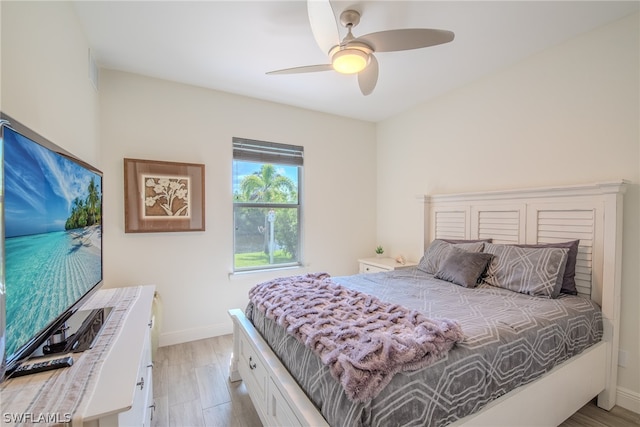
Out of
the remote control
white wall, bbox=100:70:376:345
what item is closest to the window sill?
white wall, bbox=100:70:376:345

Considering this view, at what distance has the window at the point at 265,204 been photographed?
3.27 m

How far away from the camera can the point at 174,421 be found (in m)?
1.80

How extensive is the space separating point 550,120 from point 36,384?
134 inches

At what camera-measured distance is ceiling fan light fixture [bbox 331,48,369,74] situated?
→ 1.73 metres

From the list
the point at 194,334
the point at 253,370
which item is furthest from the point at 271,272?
the point at 253,370

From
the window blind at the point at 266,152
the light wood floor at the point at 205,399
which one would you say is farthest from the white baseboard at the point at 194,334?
the window blind at the point at 266,152

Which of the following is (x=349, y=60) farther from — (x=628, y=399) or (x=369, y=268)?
(x=628, y=399)

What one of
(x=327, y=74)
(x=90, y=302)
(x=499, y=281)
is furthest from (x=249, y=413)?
(x=327, y=74)

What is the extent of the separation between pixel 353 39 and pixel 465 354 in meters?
1.78

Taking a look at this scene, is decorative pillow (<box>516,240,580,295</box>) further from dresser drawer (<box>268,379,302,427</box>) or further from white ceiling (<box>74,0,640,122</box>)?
dresser drawer (<box>268,379,302,427</box>)

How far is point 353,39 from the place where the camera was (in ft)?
5.50

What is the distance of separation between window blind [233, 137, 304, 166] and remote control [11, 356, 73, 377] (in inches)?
97.0

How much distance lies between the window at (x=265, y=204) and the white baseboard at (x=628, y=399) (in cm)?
297

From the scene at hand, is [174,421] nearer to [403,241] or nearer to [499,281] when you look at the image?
[499,281]
